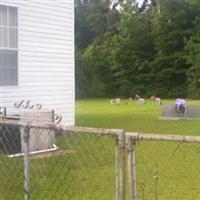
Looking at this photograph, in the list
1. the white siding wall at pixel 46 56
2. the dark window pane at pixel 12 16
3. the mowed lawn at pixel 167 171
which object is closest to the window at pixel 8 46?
the dark window pane at pixel 12 16

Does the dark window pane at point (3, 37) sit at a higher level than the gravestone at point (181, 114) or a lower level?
higher

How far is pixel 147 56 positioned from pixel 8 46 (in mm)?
33967

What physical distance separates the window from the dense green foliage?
1169 inches

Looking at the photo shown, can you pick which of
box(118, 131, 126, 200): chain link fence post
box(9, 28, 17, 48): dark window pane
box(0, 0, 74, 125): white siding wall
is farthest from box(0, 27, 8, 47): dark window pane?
box(118, 131, 126, 200): chain link fence post

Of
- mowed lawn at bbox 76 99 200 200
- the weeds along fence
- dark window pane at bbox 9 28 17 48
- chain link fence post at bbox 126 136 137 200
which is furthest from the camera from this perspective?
dark window pane at bbox 9 28 17 48

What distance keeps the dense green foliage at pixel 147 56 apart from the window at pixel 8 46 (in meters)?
29.7

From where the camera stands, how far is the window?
1274 cm

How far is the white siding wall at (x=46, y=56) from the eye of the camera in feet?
43.3

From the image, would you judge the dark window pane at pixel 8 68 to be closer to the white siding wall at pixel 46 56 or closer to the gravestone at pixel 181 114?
the white siding wall at pixel 46 56

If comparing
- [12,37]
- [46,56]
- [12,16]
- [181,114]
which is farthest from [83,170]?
[181,114]

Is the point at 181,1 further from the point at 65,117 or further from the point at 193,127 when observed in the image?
the point at 65,117

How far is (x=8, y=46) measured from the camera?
12906 millimetres

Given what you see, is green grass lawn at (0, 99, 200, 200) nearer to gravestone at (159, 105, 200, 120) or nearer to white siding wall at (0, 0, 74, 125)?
white siding wall at (0, 0, 74, 125)

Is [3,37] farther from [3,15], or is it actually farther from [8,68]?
[8,68]
